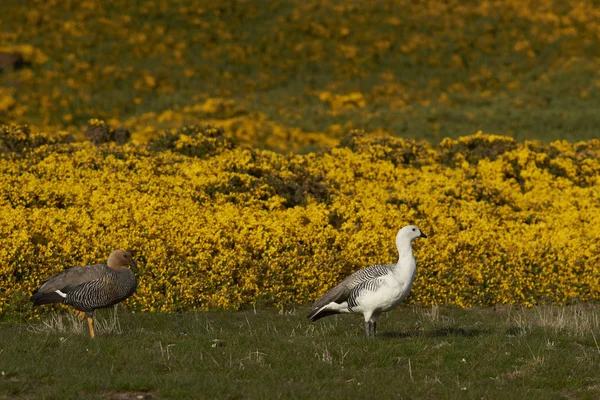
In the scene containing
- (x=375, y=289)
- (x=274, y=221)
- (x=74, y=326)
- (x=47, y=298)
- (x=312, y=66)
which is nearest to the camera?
(x=375, y=289)

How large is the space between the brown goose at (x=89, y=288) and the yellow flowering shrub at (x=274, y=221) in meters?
3.09

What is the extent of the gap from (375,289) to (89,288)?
439 cm

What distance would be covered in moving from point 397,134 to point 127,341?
29.7m

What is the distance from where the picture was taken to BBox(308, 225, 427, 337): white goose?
41.7ft

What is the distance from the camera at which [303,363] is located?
463 inches

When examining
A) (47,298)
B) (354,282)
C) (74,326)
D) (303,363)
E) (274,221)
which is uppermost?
(354,282)

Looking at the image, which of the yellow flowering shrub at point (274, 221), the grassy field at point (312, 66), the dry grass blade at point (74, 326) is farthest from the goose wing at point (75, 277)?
the grassy field at point (312, 66)

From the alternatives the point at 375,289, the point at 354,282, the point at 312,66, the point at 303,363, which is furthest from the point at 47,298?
the point at 312,66

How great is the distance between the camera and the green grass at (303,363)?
1043cm

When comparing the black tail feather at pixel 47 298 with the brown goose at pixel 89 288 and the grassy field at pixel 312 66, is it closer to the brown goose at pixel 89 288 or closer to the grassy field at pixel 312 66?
the brown goose at pixel 89 288

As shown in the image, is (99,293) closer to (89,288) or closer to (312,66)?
(89,288)

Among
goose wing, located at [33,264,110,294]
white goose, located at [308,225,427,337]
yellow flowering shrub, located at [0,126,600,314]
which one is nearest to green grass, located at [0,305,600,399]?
white goose, located at [308,225,427,337]

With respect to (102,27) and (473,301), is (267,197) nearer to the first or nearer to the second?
(473,301)

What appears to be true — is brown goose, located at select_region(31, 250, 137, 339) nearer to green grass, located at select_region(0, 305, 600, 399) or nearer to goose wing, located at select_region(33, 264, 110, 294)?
goose wing, located at select_region(33, 264, 110, 294)
